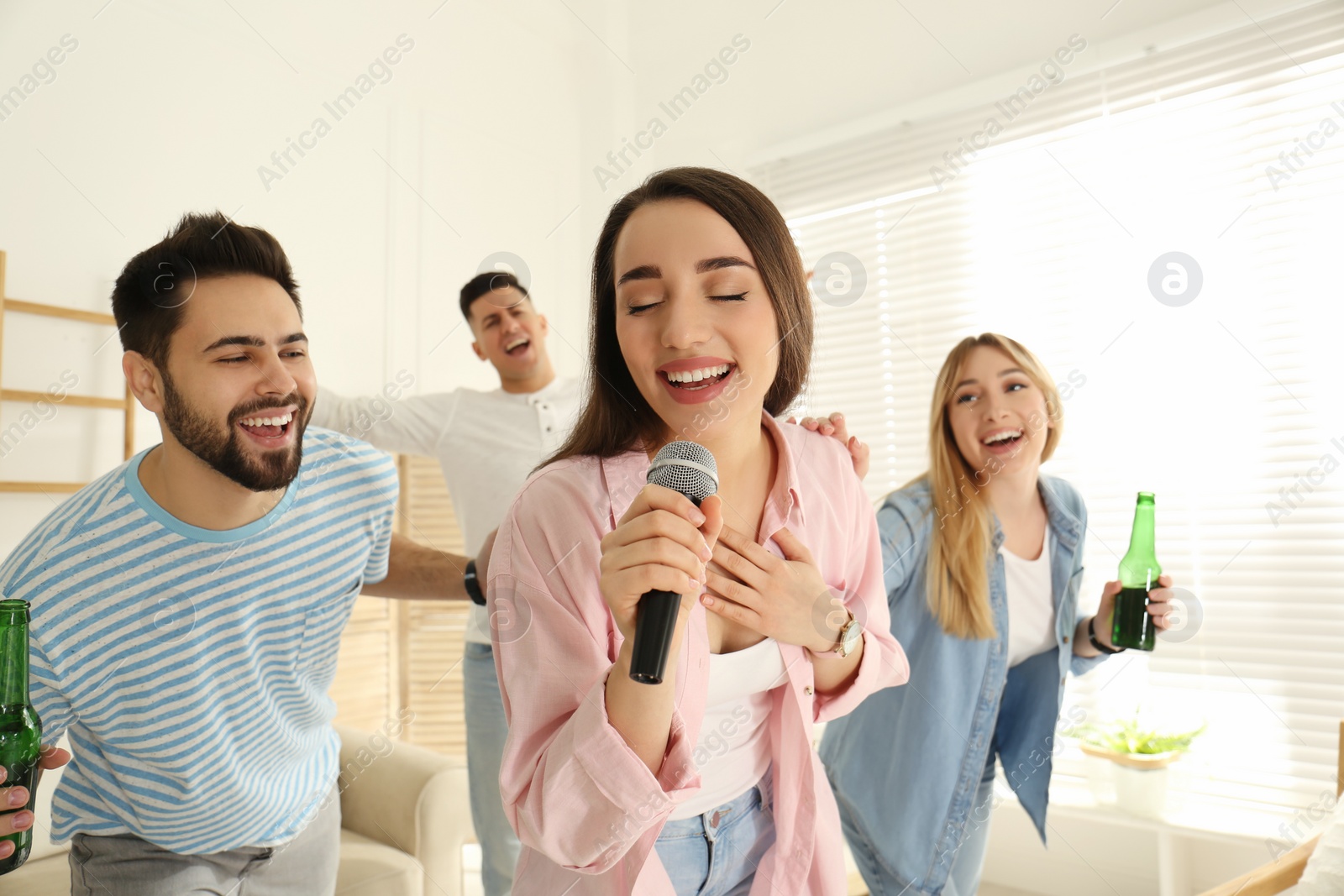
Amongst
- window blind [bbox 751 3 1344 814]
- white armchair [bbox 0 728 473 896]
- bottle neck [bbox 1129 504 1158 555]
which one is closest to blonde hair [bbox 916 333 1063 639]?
bottle neck [bbox 1129 504 1158 555]

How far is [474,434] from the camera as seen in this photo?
3.04m

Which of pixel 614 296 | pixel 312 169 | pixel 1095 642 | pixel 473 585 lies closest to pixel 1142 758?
pixel 1095 642

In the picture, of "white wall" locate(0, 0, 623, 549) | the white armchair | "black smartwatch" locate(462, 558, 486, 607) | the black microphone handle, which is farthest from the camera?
"white wall" locate(0, 0, 623, 549)

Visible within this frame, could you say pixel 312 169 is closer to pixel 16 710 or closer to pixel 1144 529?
pixel 16 710

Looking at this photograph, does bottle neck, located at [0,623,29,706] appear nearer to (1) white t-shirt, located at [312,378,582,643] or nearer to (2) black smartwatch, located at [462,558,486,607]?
(2) black smartwatch, located at [462,558,486,607]

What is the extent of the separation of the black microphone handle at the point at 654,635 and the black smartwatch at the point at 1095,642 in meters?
1.89

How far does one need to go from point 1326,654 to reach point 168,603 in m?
3.55

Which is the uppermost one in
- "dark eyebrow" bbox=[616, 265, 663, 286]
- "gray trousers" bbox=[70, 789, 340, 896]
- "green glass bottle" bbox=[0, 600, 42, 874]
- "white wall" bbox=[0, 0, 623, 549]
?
"white wall" bbox=[0, 0, 623, 549]

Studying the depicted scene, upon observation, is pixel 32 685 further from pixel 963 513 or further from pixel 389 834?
pixel 963 513

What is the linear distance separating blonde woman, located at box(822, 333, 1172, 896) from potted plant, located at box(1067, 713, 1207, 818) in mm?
978

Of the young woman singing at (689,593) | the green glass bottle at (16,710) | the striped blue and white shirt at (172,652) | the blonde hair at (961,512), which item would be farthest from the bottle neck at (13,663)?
the blonde hair at (961,512)

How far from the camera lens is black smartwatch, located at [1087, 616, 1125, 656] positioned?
7.75ft

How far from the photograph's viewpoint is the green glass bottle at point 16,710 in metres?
1.34

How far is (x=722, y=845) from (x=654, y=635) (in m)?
0.55
